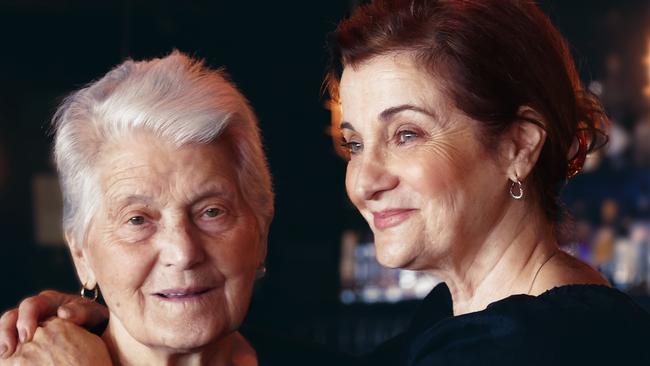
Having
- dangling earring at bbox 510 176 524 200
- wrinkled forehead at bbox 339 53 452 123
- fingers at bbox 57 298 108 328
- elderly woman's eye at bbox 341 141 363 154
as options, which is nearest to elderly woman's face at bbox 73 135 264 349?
fingers at bbox 57 298 108 328

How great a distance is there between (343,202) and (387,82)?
358cm

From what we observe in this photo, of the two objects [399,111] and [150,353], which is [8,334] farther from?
[399,111]

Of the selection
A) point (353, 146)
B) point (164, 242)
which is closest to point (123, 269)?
point (164, 242)

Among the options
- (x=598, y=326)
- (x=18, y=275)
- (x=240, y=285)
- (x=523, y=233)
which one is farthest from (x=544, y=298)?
(x=18, y=275)

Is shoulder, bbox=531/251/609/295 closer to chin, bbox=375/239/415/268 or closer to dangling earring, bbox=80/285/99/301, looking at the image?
chin, bbox=375/239/415/268

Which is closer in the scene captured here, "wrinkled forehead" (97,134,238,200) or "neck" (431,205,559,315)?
"neck" (431,205,559,315)

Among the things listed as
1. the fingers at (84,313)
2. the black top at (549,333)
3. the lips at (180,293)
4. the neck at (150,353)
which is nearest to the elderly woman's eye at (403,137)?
the black top at (549,333)

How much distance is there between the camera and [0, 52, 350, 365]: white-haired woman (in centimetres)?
195

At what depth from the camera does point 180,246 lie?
1932 millimetres

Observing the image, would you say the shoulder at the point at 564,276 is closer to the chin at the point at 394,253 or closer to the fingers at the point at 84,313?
the chin at the point at 394,253

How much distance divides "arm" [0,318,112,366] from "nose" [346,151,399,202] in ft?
2.36

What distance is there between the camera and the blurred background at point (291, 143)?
4418 millimetres

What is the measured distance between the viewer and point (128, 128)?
1.96 m

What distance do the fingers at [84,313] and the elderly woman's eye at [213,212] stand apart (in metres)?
0.41
